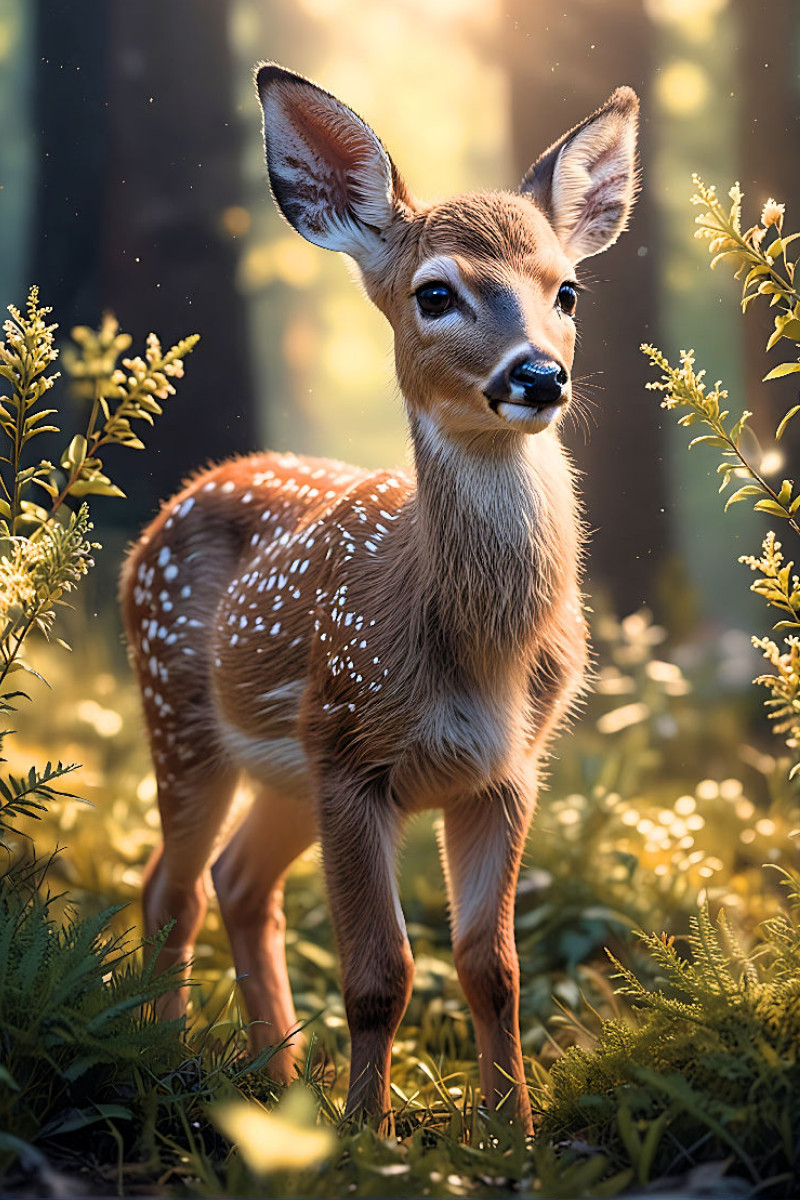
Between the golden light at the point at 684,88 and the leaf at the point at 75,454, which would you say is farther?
the golden light at the point at 684,88

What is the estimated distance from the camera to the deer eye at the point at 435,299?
10.3 feet

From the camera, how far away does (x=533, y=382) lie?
281cm

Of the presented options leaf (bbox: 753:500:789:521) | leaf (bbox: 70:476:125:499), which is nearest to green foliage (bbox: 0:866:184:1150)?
leaf (bbox: 70:476:125:499)

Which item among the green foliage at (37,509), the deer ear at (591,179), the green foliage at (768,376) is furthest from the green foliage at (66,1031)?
the deer ear at (591,179)

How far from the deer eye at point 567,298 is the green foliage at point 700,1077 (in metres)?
1.61

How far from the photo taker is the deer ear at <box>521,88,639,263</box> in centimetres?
349

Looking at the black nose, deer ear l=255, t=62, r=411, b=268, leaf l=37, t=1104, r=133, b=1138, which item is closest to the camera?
leaf l=37, t=1104, r=133, b=1138

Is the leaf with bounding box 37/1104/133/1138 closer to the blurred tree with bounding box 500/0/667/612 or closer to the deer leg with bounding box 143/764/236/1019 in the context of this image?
the deer leg with bounding box 143/764/236/1019

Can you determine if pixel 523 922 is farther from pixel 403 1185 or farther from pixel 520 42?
pixel 520 42

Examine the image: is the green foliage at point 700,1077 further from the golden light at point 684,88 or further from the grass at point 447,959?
the golden light at point 684,88

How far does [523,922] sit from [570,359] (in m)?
2.38

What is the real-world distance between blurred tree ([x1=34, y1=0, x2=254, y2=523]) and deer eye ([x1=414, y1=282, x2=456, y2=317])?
A: 1.51 m

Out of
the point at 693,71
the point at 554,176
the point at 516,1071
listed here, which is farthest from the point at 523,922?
the point at 693,71

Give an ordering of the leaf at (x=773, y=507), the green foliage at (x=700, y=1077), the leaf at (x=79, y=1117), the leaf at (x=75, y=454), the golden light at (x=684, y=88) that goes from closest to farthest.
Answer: the green foliage at (x=700, y=1077) → the leaf at (x=79, y=1117) → the leaf at (x=773, y=507) → the leaf at (x=75, y=454) → the golden light at (x=684, y=88)
